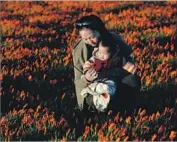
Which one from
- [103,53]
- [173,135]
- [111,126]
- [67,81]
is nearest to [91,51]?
[103,53]

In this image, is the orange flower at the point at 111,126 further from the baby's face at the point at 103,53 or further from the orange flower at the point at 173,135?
the baby's face at the point at 103,53

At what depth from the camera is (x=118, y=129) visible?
585 cm

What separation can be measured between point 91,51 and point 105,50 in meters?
0.37

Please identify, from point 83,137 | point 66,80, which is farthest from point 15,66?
point 83,137

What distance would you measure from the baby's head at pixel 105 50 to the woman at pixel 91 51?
3.6 inches

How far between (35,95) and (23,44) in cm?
300

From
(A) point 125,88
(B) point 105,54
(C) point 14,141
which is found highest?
(B) point 105,54

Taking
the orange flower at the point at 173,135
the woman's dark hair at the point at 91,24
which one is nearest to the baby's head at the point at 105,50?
the woman's dark hair at the point at 91,24

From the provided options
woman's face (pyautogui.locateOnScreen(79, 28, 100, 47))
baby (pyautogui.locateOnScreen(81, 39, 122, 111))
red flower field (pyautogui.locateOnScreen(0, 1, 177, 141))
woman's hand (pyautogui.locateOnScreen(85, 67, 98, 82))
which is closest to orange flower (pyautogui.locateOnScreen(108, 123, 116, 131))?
red flower field (pyautogui.locateOnScreen(0, 1, 177, 141))

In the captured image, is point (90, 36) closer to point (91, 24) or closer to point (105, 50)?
point (91, 24)

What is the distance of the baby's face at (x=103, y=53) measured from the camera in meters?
6.18

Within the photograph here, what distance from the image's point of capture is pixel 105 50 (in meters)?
6.19

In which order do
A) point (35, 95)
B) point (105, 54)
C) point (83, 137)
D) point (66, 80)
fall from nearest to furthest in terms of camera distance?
1. point (83, 137)
2. point (105, 54)
3. point (35, 95)
4. point (66, 80)

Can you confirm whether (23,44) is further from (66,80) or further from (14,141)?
(14,141)
